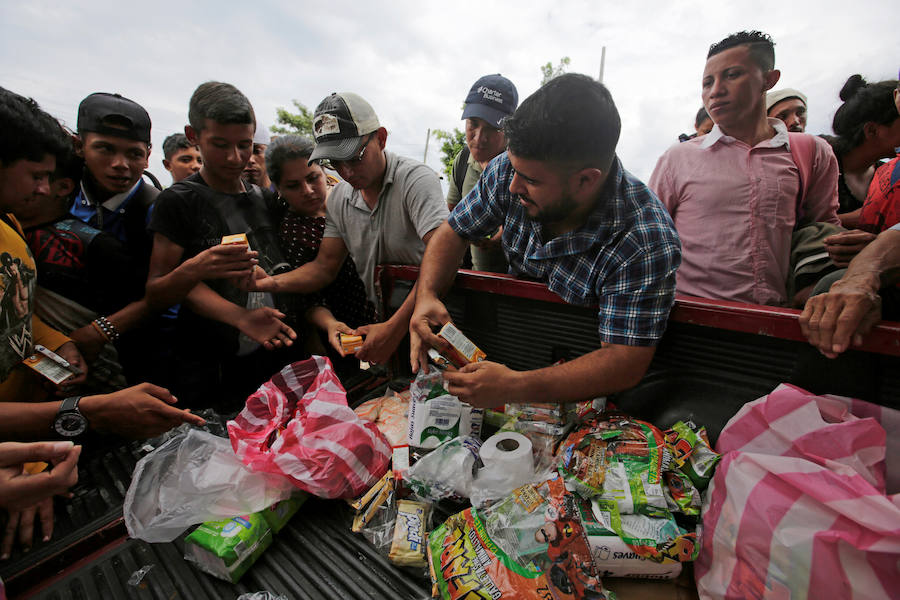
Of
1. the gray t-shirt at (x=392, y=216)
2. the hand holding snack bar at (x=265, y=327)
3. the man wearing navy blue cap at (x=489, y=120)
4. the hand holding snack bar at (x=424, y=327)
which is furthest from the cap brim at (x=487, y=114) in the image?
the hand holding snack bar at (x=265, y=327)

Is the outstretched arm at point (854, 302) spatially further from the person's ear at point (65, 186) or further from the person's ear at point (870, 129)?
the person's ear at point (65, 186)

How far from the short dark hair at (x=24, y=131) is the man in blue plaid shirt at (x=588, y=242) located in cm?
154

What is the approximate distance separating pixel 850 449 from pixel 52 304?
281 centimetres

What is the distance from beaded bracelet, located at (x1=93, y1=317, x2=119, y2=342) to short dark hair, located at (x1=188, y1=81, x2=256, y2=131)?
39.6 inches

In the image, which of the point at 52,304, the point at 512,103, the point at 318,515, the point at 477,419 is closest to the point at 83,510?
the point at 318,515

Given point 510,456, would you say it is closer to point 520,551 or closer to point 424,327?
point 520,551

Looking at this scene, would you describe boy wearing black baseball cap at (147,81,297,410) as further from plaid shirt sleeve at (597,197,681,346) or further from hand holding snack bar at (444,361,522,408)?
plaid shirt sleeve at (597,197,681,346)

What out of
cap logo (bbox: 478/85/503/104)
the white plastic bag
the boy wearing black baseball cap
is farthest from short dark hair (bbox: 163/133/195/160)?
the white plastic bag

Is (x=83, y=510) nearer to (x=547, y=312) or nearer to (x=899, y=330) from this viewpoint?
(x=547, y=312)

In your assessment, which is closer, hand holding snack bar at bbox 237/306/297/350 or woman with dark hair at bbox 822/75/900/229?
hand holding snack bar at bbox 237/306/297/350

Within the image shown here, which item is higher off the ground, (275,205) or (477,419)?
(275,205)

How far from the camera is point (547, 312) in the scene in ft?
5.00

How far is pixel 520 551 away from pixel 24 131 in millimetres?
2090

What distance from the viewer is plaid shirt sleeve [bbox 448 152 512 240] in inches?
62.7
